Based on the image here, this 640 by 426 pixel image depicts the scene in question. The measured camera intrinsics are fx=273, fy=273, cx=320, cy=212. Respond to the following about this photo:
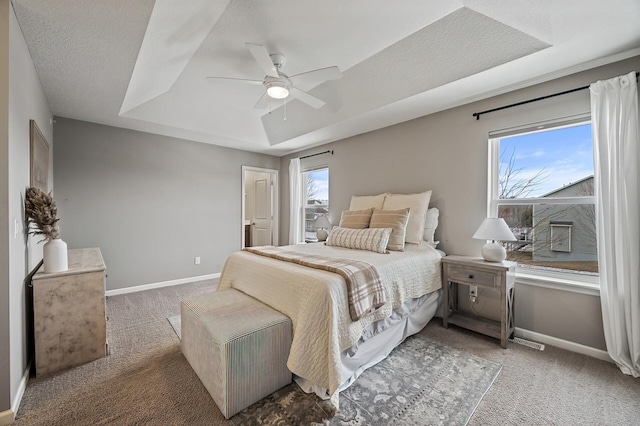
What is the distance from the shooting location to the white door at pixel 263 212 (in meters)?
5.79

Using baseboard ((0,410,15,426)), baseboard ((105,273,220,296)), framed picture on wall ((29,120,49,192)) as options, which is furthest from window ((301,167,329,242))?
baseboard ((0,410,15,426))

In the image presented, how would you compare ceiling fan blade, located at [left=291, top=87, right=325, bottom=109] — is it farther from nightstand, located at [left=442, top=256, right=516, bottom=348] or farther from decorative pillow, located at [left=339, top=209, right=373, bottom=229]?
nightstand, located at [left=442, top=256, right=516, bottom=348]

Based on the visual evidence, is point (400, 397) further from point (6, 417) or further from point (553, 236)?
point (6, 417)

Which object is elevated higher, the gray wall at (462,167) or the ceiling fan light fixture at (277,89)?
the ceiling fan light fixture at (277,89)

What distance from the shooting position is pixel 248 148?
499cm

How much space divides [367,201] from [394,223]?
2.58 feet

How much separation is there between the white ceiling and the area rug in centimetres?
245

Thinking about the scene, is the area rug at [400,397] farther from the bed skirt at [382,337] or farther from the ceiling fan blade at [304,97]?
the ceiling fan blade at [304,97]

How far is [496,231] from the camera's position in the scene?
249cm

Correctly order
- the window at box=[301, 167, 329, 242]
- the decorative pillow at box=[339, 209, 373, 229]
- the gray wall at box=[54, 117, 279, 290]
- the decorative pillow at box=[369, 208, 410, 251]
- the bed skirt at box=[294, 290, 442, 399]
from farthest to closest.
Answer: the window at box=[301, 167, 329, 242] → the gray wall at box=[54, 117, 279, 290] → the decorative pillow at box=[339, 209, 373, 229] → the decorative pillow at box=[369, 208, 410, 251] → the bed skirt at box=[294, 290, 442, 399]

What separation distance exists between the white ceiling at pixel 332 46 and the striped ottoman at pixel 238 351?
2.02 meters

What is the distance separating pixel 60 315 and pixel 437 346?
3.08m

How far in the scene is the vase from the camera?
6.89ft

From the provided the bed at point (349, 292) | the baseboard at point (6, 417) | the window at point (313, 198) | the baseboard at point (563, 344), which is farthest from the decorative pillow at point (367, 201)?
the baseboard at point (6, 417)
